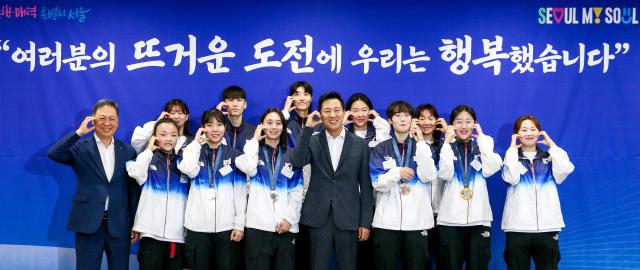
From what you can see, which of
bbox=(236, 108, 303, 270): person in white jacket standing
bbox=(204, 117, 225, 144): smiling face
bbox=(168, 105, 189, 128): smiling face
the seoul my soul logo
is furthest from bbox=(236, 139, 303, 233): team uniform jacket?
the seoul my soul logo

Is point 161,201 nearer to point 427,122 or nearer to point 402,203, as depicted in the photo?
point 402,203

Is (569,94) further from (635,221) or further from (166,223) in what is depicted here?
(166,223)

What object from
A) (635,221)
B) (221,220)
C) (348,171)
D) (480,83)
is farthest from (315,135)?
(635,221)

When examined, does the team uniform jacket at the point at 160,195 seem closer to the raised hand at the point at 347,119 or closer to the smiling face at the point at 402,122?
the raised hand at the point at 347,119

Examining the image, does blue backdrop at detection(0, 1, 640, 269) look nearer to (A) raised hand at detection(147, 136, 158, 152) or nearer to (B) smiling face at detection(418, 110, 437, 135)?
(B) smiling face at detection(418, 110, 437, 135)

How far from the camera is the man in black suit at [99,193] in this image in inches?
176

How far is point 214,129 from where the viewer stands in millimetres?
4535

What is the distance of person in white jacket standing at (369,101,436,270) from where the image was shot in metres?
4.43

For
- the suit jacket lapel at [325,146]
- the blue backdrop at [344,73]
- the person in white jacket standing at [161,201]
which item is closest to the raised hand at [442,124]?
the blue backdrop at [344,73]

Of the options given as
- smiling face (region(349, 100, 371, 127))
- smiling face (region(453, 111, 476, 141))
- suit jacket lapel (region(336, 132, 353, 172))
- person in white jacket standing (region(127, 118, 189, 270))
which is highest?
smiling face (region(349, 100, 371, 127))

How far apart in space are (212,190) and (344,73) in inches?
59.8

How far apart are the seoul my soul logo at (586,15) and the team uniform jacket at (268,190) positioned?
238cm

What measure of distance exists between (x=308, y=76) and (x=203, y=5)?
101 cm

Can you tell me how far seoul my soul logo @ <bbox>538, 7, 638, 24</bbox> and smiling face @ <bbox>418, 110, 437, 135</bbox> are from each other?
4.06ft
